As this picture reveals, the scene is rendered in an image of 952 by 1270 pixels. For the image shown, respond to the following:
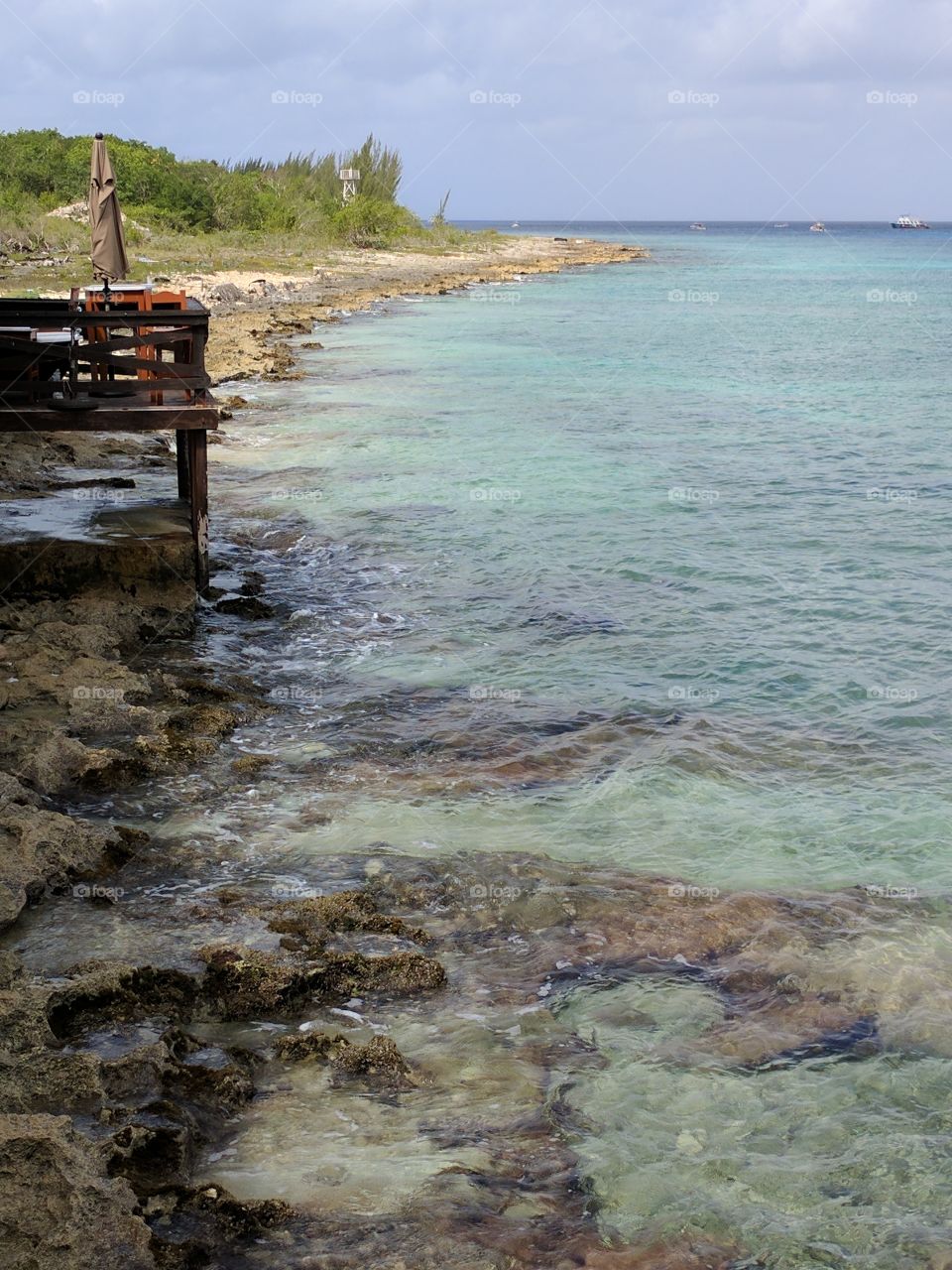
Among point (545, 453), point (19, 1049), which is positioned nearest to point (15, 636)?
point (19, 1049)

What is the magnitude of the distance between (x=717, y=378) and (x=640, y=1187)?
1243 inches

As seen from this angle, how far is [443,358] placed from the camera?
37.2 meters

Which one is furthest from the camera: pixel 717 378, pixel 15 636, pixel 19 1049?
pixel 717 378

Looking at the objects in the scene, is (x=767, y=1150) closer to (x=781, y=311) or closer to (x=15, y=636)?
(x=15, y=636)

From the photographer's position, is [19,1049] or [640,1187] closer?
[640,1187]

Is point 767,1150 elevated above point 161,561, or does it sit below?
below
